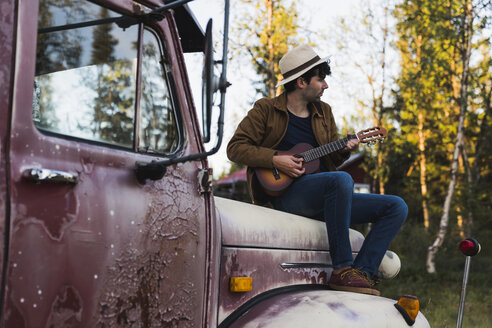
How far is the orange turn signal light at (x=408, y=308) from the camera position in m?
2.53

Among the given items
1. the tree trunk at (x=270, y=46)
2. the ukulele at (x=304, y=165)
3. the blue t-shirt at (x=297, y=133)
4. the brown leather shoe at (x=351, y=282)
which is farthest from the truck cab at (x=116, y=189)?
the tree trunk at (x=270, y=46)

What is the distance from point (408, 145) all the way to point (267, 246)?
51.2 feet

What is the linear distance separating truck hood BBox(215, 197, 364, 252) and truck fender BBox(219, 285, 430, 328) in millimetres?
223

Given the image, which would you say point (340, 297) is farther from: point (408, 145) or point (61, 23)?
point (408, 145)

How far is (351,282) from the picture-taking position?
8.86ft

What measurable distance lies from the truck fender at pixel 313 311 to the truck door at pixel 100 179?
0.91 feet

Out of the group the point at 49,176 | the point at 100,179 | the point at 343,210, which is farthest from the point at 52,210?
the point at 343,210

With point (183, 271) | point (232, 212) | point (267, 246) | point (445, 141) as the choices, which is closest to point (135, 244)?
point (183, 271)

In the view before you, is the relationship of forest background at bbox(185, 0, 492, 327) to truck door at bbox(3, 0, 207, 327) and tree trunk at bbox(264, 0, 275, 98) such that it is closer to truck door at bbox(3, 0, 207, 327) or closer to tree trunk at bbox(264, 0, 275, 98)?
tree trunk at bbox(264, 0, 275, 98)

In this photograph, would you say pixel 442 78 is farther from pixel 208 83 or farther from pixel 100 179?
pixel 100 179

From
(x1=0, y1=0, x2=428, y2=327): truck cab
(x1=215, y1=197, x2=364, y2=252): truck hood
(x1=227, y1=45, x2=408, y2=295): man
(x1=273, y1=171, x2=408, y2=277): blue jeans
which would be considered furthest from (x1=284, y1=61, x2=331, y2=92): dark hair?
(x1=0, y1=0, x2=428, y2=327): truck cab

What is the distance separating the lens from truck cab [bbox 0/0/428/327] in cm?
155

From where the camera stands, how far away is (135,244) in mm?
1812

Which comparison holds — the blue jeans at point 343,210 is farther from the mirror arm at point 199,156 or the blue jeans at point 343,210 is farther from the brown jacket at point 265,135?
the mirror arm at point 199,156
